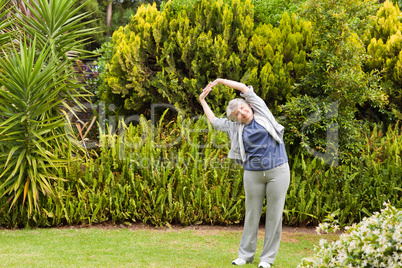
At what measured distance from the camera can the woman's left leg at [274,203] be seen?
4.28 meters

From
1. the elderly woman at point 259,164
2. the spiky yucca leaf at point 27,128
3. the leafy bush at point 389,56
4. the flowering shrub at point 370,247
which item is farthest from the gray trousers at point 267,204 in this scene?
the leafy bush at point 389,56

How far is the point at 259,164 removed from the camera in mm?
4262

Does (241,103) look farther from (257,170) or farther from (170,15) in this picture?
(170,15)

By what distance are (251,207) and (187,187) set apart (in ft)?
6.32

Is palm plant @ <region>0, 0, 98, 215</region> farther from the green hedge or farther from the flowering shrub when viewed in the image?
the flowering shrub

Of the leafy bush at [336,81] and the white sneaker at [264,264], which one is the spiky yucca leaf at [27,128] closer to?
the white sneaker at [264,264]

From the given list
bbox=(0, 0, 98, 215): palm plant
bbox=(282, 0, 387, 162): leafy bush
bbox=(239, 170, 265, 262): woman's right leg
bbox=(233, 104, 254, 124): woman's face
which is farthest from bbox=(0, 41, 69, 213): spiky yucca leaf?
bbox=(282, 0, 387, 162): leafy bush

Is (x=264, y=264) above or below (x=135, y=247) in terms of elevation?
above

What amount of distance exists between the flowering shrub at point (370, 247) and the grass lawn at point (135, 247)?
1876 millimetres

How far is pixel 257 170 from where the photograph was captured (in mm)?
4289

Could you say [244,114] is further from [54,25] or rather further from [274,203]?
[54,25]

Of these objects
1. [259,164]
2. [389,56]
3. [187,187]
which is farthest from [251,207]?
[389,56]

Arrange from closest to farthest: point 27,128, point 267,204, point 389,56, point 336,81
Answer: point 267,204
point 27,128
point 336,81
point 389,56

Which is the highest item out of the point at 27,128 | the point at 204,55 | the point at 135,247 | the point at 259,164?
the point at 204,55
